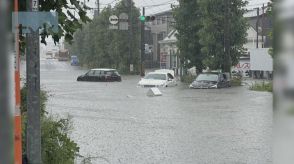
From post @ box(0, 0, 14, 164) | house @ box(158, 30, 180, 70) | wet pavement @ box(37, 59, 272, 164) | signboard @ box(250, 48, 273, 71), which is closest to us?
post @ box(0, 0, 14, 164)

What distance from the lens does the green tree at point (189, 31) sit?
144 ft

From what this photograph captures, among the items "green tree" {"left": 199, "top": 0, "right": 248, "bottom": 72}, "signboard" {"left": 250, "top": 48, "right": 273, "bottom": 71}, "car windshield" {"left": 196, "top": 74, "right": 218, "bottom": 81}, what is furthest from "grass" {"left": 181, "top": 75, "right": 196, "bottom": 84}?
"signboard" {"left": 250, "top": 48, "right": 273, "bottom": 71}

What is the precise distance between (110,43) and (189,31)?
25085mm

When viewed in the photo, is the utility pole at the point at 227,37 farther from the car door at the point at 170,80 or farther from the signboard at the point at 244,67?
the signboard at the point at 244,67

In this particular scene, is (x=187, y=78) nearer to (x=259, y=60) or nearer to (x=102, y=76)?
(x=102, y=76)

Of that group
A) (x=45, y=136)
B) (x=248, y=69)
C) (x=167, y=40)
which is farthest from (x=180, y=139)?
(x=167, y=40)

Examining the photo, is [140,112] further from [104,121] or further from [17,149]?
[17,149]

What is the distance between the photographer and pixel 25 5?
4.36 m

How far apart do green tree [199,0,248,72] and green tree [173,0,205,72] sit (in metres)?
2.63

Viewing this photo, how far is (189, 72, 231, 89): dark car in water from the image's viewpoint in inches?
1444

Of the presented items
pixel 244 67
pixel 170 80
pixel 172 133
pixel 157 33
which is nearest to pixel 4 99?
pixel 172 133

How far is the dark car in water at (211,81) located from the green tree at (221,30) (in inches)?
98.9

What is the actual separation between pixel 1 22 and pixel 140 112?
19007mm

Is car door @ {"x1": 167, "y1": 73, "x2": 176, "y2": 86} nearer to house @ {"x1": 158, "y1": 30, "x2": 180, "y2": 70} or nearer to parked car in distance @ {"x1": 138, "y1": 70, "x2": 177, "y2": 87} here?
parked car in distance @ {"x1": 138, "y1": 70, "x2": 177, "y2": 87}
